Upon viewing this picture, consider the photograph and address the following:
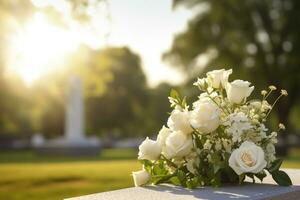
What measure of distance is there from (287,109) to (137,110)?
68.7 feet

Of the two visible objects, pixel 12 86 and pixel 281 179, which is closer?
pixel 281 179

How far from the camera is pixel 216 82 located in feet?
10.4

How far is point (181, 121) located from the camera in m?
3.00

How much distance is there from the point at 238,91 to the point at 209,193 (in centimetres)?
63

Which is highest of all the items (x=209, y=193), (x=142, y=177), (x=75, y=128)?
(x=75, y=128)

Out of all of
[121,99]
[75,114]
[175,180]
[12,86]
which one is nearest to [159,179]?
[175,180]

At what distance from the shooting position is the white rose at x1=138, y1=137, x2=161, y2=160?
306 centimetres

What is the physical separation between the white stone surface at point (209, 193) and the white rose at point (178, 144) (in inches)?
7.5

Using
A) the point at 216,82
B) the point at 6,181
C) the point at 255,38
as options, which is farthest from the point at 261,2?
the point at 216,82

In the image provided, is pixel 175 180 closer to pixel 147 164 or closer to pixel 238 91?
pixel 147 164

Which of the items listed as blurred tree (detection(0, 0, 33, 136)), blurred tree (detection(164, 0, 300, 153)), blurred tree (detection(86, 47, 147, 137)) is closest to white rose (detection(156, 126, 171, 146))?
blurred tree (detection(0, 0, 33, 136))

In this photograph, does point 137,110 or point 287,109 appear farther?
point 137,110

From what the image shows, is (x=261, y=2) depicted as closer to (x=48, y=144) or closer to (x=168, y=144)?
(x=48, y=144)

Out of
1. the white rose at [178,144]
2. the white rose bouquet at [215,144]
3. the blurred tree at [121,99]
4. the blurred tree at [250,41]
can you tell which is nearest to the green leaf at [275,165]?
the white rose bouquet at [215,144]
